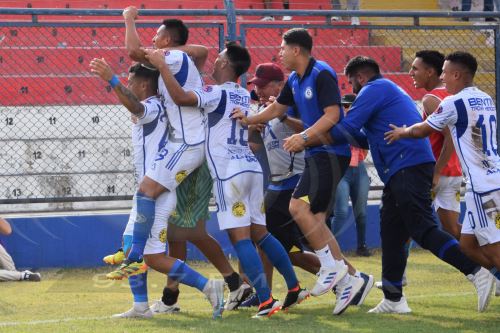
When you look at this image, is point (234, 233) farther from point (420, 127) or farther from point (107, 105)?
point (107, 105)

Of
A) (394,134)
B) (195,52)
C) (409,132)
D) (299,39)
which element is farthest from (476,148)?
(195,52)

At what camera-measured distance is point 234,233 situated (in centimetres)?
729

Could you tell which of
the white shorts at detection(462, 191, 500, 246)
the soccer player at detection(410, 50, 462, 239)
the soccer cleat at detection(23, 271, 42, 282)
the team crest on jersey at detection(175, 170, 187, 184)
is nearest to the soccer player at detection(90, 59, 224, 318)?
the team crest on jersey at detection(175, 170, 187, 184)

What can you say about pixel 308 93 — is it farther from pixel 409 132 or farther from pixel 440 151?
pixel 440 151

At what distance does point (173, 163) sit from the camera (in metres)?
7.28

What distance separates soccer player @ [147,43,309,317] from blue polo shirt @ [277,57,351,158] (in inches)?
19.4

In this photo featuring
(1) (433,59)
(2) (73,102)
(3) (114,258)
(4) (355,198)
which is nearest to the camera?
(3) (114,258)

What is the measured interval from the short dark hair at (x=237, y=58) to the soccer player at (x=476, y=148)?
143cm

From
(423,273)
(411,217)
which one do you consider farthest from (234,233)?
(423,273)

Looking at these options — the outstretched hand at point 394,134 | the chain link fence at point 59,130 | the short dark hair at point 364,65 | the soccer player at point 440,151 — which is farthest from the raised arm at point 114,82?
the chain link fence at point 59,130

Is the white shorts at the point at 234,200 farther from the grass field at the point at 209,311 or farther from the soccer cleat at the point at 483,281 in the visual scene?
the soccer cleat at the point at 483,281

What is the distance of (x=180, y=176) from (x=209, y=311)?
1.17 m

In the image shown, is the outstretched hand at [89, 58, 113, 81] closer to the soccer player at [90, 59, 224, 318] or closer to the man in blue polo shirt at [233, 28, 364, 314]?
the soccer player at [90, 59, 224, 318]

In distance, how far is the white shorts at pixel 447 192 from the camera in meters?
8.68
